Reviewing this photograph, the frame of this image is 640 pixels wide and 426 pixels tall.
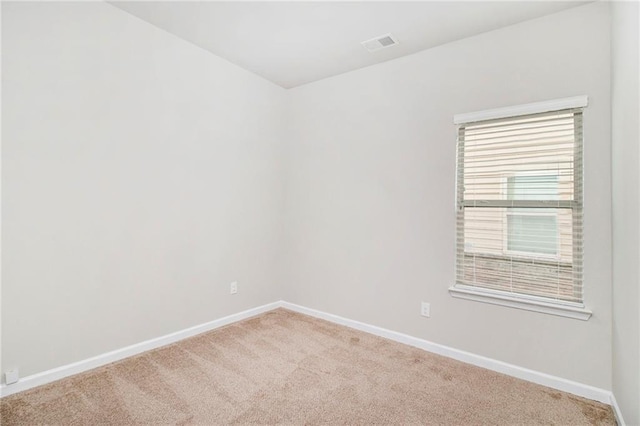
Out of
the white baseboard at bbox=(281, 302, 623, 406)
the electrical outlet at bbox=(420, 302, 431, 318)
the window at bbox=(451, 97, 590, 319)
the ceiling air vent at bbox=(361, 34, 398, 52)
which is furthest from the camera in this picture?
the electrical outlet at bbox=(420, 302, 431, 318)

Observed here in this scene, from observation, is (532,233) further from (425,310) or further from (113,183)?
(113,183)

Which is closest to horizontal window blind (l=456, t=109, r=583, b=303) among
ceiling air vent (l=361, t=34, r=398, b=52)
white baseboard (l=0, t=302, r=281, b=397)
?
ceiling air vent (l=361, t=34, r=398, b=52)

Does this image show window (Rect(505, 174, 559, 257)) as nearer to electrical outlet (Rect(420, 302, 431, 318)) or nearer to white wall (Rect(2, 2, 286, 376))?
A: electrical outlet (Rect(420, 302, 431, 318))

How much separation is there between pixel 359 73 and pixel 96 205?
271 centimetres

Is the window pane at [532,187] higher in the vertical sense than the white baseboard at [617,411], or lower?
higher

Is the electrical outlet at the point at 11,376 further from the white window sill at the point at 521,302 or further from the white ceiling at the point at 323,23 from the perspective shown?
the white window sill at the point at 521,302

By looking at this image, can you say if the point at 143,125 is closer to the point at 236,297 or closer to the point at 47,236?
the point at 47,236

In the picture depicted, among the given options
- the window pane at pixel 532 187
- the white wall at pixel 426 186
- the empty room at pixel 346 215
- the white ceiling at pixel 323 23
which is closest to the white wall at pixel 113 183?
the empty room at pixel 346 215

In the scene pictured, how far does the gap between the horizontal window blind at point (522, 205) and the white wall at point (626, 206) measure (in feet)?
0.86

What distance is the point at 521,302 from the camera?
2.47 metres

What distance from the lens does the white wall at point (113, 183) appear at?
211cm

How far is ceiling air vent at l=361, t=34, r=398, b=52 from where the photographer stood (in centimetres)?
278

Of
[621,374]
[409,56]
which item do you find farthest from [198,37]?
[621,374]

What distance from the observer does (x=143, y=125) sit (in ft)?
8.88
